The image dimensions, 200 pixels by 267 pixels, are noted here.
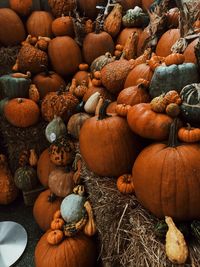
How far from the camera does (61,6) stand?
304 centimetres

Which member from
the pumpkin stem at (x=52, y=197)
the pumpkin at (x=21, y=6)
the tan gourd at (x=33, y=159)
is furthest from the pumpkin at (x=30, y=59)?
the pumpkin stem at (x=52, y=197)

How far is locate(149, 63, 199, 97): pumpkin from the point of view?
150cm

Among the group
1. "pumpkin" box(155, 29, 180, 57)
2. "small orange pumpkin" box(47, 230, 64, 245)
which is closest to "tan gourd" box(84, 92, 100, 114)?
"pumpkin" box(155, 29, 180, 57)

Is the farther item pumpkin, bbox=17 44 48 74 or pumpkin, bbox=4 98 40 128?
pumpkin, bbox=17 44 48 74

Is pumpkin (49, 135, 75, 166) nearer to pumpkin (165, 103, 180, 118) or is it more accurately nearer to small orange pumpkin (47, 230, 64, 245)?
small orange pumpkin (47, 230, 64, 245)

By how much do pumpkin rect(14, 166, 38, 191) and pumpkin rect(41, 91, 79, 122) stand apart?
53cm

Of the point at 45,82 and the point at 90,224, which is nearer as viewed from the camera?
the point at 90,224

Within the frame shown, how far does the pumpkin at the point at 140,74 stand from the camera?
1.80 m

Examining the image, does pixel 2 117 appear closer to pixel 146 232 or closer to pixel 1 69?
pixel 1 69

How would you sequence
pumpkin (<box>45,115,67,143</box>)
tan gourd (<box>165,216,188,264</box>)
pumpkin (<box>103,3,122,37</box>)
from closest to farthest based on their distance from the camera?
1. tan gourd (<box>165,216,188,264</box>)
2. pumpkin (<box>45,115,67,143</box>)
3. pumpkin (<box>103,3,122,37</box>)

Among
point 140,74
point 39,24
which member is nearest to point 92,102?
point 140,74

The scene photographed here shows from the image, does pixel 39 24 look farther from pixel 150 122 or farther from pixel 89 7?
pixel 150 122

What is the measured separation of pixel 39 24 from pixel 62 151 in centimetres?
147

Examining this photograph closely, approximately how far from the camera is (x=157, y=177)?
1302 mm
